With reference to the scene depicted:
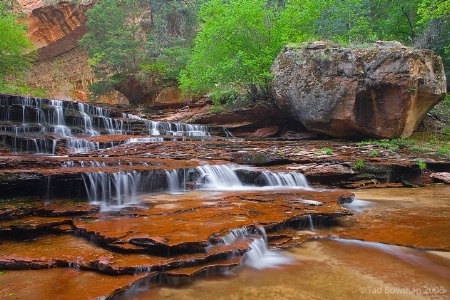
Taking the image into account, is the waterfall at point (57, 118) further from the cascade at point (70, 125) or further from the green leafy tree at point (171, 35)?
the green leafy tree at point (171, 35)

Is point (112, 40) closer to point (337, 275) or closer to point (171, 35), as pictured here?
point (171, 35)

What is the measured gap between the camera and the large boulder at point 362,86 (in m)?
11.6

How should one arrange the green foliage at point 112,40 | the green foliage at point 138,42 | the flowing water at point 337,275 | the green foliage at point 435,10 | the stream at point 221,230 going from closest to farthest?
1. the flowing water at point 337,275
2. the stream at point 221,230
3. the green foliage at point 435,10
4. the green foliage at point 138,42
5. the green foliage at point 112,40

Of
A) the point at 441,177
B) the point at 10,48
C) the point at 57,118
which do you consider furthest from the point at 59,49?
the point at 441,177

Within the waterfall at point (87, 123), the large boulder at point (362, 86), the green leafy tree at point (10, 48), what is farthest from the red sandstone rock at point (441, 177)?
the green leafy tree at point (10, 48)

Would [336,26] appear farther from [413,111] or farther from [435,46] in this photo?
[413,111]

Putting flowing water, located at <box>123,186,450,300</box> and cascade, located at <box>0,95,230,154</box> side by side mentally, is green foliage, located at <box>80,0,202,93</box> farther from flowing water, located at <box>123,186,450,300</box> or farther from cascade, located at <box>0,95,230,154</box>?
flowing water, located at <box>123,186,450,300</box>

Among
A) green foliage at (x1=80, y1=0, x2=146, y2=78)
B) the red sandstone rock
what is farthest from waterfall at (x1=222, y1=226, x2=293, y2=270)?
green foliage at (x1=80, y1=0, x2=146, y2=78)

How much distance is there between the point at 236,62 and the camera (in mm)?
14930

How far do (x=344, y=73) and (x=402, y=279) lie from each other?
Answer: 1017 centimetres

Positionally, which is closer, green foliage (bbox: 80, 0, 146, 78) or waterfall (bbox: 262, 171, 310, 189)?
waterfall (bbox: 262, 171, 310, 189)

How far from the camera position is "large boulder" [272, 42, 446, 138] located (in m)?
11.6

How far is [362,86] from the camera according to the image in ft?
39.2

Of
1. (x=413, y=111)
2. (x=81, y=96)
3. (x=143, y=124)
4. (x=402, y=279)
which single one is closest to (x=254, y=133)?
(x=143, y=124)
